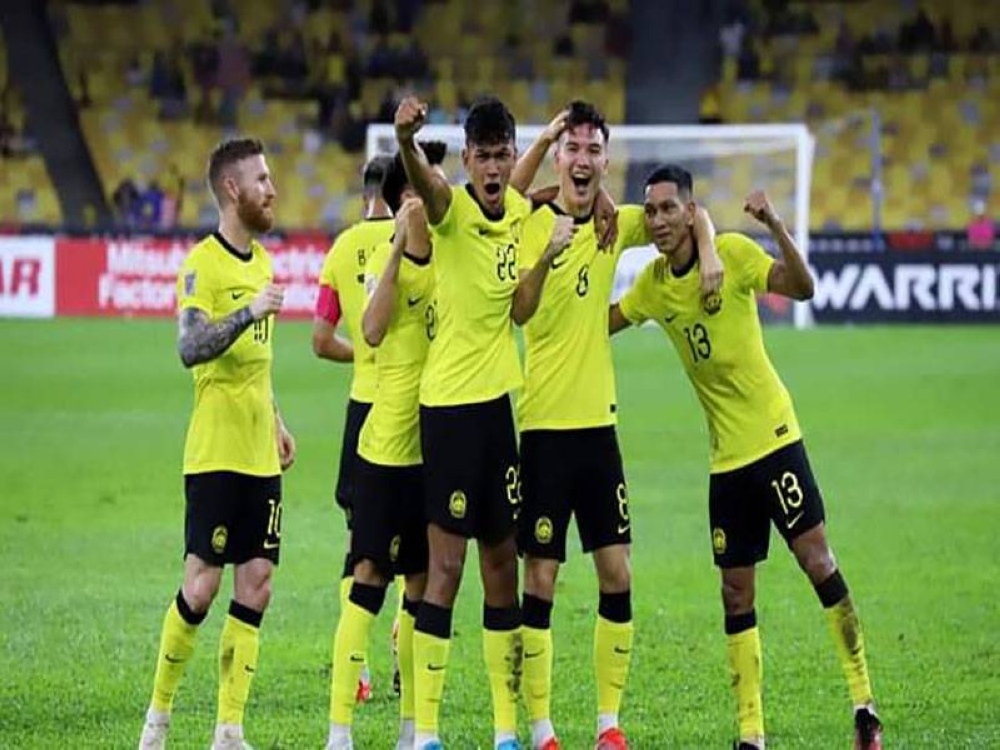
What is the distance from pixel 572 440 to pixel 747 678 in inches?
46.0

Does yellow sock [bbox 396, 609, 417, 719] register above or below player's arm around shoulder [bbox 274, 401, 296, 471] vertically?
below

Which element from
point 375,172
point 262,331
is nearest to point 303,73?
point 375,172

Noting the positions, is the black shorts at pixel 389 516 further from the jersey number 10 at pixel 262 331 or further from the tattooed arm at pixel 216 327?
the tattooed arm at pixel 216 327

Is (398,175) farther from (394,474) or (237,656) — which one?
(237,656)

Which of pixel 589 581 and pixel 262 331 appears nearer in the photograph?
pixel 262 331

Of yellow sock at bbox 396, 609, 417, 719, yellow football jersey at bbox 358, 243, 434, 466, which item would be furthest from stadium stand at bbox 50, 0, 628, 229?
yellow football jersey at bbox 358, 243, 434, 466

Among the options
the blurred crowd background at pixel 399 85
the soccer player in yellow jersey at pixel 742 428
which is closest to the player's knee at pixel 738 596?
the soccer player in yellow jersey at pixel 742 428

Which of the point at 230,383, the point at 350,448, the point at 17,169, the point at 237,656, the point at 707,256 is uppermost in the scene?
the point at 17,169

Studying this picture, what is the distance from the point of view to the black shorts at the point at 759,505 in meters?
9.43

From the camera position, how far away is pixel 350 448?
1058cm

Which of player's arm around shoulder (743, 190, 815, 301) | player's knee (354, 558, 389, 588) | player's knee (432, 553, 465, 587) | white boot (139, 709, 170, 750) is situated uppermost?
player's arm around shoulder (743, 190, 815, 301)

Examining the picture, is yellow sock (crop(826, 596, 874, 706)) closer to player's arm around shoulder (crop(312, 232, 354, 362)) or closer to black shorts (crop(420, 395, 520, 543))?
black shorts (crop(420, 395, 520, 543))

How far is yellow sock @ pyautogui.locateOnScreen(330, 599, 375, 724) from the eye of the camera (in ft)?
30.2

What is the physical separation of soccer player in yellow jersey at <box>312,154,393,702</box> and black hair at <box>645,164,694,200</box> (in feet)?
4.62
